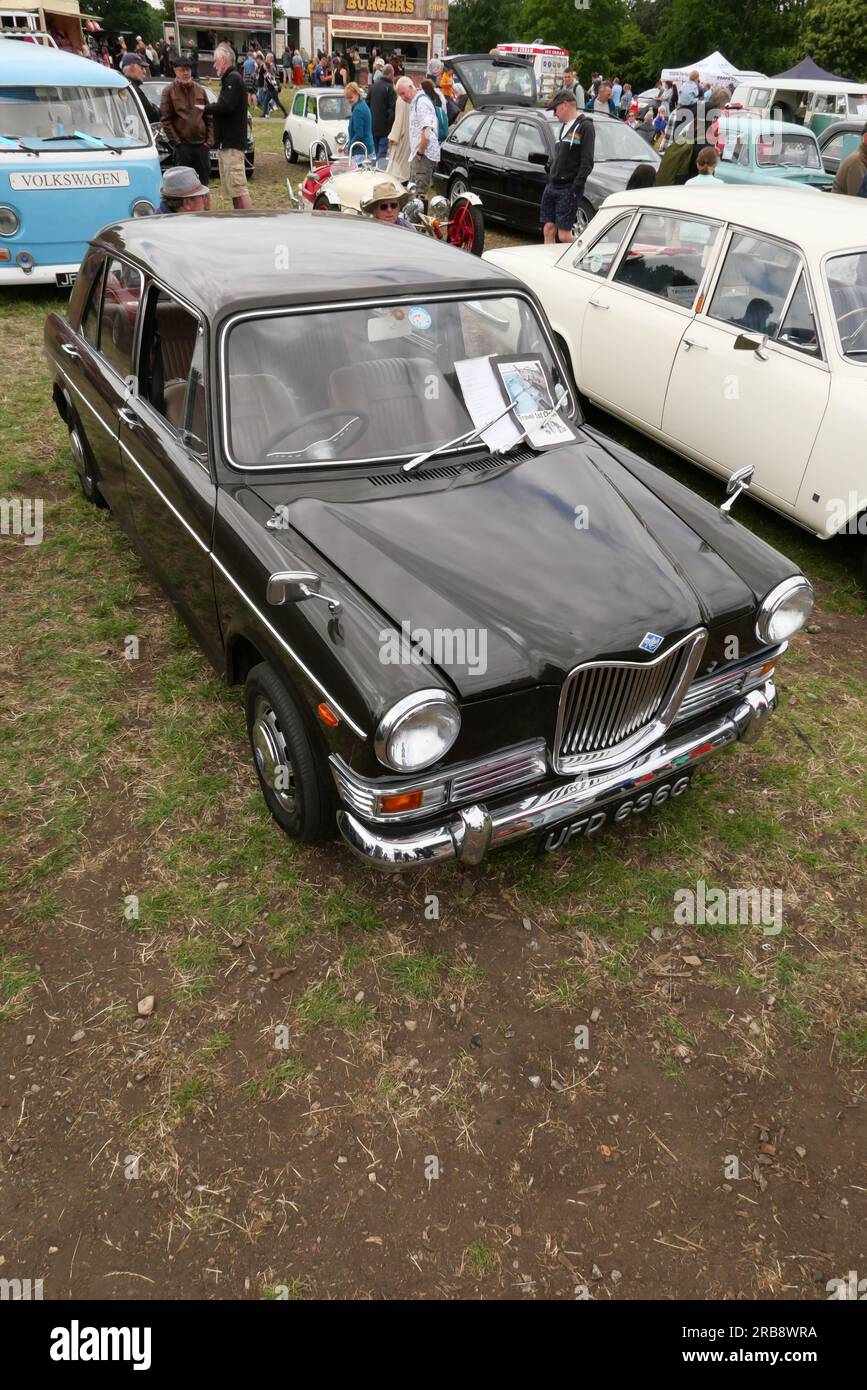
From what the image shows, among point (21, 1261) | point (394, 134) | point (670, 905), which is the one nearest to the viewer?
point (21, 1261)

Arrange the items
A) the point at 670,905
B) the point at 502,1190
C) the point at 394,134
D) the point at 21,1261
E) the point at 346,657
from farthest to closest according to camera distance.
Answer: the point at 394,134 → the point at 670,905 → the point at 346,657 → the point at 502,1190 → the point at 21,1261

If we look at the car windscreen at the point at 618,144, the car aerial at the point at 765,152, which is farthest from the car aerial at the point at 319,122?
the car aerial at the point at 765,152

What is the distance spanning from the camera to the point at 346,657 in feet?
8.48

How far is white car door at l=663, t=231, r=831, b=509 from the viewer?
4.81 m

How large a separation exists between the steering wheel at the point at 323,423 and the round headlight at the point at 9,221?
650cm

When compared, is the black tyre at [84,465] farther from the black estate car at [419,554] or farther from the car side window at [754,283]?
the car side window at [754,283]

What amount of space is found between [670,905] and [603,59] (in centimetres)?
5021

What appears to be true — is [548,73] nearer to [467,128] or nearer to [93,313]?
[467,128]

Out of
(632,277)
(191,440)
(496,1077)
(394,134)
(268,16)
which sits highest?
(268,16)

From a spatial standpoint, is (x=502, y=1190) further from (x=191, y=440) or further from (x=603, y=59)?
(x=603, y=59)

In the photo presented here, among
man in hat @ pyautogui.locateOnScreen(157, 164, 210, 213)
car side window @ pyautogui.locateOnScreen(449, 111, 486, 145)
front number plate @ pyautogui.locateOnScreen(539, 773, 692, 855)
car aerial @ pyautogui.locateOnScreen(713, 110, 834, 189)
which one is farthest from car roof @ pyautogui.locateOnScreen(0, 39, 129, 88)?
front number plate @ pyautogui.locateOnScreen(539, 773, 692, 855)

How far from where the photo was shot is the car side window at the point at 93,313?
455cm

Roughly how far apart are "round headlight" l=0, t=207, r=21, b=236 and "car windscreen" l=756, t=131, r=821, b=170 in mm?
9522

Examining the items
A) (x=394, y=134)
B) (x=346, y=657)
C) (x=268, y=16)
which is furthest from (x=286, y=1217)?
(x=268, y=16)
